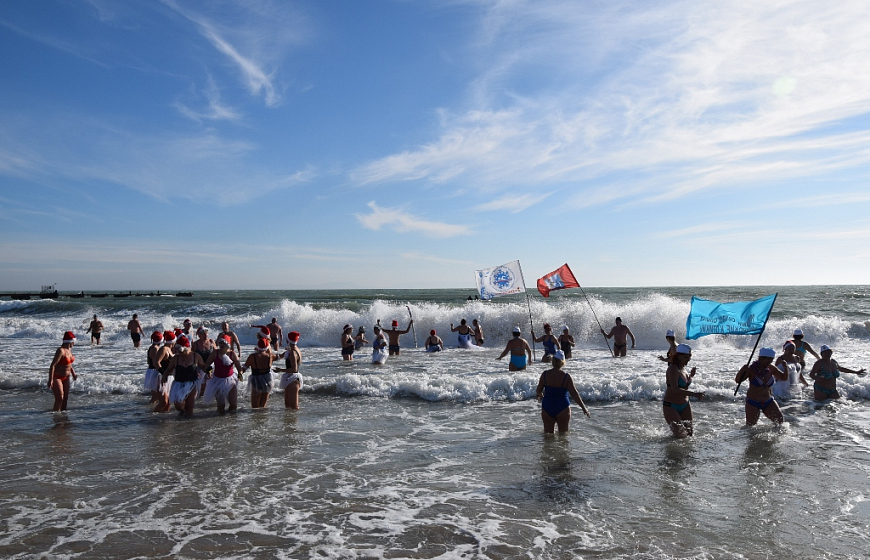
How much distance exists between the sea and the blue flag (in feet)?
5.35

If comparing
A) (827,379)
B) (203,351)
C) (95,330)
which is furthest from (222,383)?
(95,330)

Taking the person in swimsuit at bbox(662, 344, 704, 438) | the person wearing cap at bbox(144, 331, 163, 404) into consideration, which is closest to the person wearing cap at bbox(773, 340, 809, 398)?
the person in swimsuit at bbox(662, 344, 704, 438)

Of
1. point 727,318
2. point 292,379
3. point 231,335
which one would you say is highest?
point 727,318

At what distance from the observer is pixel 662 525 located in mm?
5168

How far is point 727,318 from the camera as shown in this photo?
364 inches

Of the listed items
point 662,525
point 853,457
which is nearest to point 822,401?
point 853,457

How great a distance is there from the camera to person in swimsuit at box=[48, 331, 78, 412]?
10320 mm

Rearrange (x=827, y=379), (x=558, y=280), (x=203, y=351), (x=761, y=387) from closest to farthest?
1. (x=761, y=387)
2. (x=827, y=379)
3. (x=203, y=351)
4. (x=558, y=280)

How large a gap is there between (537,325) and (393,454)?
2113 centimetres

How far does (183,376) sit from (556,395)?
23.0ft

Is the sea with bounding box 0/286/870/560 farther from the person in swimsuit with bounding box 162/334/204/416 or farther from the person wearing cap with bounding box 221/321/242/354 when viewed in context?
the person wearing cap with bounding box 221/321/242/354

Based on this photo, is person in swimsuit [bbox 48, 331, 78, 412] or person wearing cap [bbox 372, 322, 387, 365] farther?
person wearing cap [bbox 372, 322, 387, 365]

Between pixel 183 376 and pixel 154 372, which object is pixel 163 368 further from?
pixel 183 376

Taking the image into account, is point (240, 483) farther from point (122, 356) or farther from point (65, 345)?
point (122, 356)
